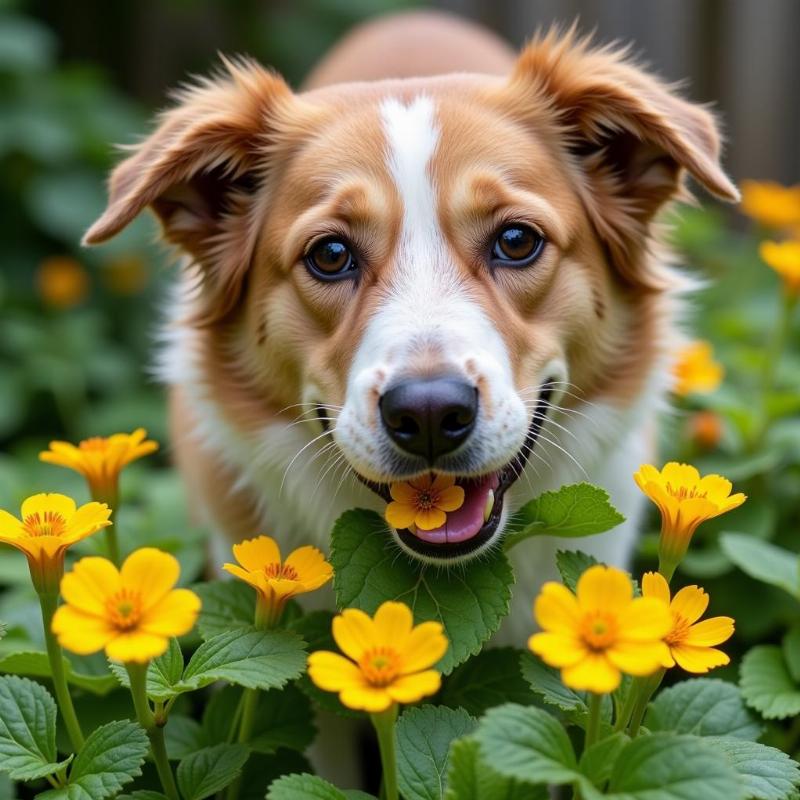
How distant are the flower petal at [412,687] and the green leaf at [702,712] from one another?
0.63 m

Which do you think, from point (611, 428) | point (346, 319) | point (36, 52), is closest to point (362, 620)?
point (346, 319)

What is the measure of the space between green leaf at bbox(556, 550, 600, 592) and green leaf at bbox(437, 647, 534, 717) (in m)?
0.29

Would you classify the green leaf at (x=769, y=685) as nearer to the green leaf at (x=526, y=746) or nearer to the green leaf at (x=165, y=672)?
the green leaf at (x=526, y=746)

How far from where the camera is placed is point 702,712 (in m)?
2.00

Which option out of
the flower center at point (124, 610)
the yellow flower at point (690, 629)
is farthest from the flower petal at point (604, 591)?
the flower center at point (124, 610)

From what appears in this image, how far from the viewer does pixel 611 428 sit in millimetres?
2662

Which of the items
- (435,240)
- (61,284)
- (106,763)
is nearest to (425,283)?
(435,240)

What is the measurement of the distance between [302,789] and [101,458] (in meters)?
0.79

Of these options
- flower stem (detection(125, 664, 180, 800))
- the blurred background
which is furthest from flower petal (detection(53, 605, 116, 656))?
the blurred background

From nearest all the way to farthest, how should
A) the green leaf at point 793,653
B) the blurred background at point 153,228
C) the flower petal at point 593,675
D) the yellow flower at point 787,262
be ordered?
the flower petal at point 593,675 < the green leaf at point 793,653 < the yellow flower at point 787,262 < the blurred background at point 153,228

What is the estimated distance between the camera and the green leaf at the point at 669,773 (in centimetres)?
147

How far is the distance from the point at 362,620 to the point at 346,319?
89cm

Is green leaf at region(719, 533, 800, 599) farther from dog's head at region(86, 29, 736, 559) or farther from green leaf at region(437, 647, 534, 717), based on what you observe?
green leaf at region(437, 647, 534, 717)

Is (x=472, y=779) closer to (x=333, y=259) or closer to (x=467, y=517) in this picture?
(x=467, y=517)
